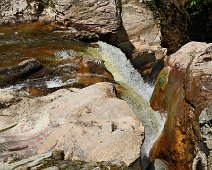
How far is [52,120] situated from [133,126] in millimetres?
1475

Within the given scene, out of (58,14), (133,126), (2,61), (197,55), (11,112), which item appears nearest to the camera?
(133,126)

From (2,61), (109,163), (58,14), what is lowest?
(109,163)

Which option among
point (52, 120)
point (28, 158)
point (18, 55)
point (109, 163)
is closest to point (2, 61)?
point (18, 55)

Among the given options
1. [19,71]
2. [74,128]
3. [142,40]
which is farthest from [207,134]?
[142,40]

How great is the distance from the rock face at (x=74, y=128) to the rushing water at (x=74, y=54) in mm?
2332

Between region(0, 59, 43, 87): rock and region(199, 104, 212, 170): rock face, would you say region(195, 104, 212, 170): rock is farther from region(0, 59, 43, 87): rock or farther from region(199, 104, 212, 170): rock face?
region(0, 59, 43, 87): rock

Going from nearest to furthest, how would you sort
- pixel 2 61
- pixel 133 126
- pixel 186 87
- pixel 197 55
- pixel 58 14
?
pixel 133 126 < pixel 186 87 < pixel 197 55 < pixel 2 61 < pixel 58 14

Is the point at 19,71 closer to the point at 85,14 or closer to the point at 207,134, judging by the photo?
the point at 85,14

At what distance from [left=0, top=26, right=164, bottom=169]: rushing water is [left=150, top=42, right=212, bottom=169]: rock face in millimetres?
847

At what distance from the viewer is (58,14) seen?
52.5ft

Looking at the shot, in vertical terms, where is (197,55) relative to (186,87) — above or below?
above

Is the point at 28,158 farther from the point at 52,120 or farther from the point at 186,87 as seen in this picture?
Result: the point at 186,87

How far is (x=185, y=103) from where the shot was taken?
8.46 meters

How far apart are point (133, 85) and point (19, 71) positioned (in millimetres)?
4388
